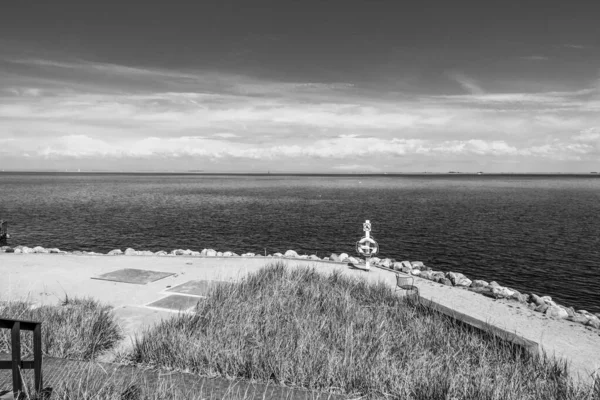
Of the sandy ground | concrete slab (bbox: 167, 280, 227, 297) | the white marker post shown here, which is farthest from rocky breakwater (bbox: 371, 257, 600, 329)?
concrete slab (bbox: 167, 280, 227, 297)

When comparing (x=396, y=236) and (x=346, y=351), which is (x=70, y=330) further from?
(x=396, y=236)

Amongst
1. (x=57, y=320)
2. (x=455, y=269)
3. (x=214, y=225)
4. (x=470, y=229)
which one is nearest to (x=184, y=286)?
(x=57, y=320)

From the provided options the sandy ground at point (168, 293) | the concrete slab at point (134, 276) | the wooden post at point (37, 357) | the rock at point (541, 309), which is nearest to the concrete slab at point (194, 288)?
the sandy ground at point (168, 293)

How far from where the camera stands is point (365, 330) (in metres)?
7.85

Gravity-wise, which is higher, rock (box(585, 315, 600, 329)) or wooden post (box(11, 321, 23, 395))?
wooden post (box(11, 321, 23, 395))

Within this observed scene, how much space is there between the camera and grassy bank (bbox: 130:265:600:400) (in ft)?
18.9

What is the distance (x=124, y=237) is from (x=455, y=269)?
27503mm

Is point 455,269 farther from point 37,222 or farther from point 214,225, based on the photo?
point 37,222

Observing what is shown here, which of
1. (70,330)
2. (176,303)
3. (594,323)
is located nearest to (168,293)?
(176,303)

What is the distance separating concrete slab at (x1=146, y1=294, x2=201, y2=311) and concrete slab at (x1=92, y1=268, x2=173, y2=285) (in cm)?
215

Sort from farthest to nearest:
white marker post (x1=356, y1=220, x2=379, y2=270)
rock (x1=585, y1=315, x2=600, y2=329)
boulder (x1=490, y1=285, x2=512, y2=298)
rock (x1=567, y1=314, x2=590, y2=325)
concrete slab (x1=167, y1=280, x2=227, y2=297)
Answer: white marker post (x1=356, y1=220, x2=379, y2=270), boulder (x1=490, y1=285, x2=512, y2=298), rock (x1=567, y1=314, x2=590, y2=325), rock (x1=585, y1=315, x2=600, y2=329), concrete slab (x1=167, y1=280, x2=227, y2=297)

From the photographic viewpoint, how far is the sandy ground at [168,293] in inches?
372

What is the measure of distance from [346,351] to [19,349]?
4.31m

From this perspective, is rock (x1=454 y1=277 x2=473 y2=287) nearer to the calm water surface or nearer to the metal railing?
the calm water surface
